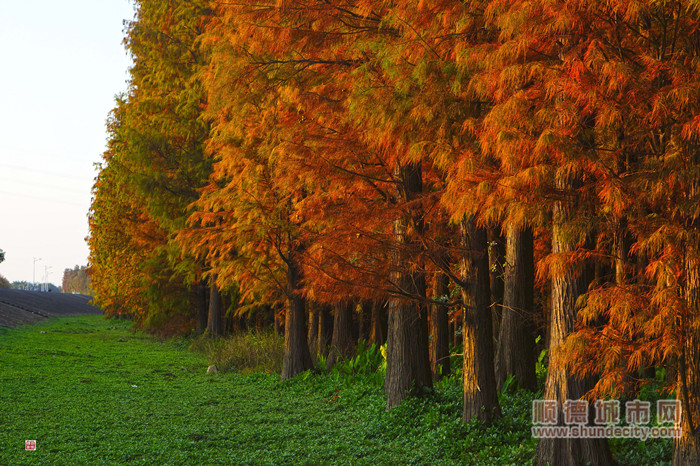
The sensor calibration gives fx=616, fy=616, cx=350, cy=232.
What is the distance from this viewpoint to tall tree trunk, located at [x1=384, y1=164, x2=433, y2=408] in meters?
10.9

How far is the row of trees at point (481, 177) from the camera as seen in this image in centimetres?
601

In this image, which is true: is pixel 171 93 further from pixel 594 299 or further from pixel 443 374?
pixel 594 299

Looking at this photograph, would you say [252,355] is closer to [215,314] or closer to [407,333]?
[215,314]

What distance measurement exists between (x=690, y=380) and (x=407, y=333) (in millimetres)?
6015

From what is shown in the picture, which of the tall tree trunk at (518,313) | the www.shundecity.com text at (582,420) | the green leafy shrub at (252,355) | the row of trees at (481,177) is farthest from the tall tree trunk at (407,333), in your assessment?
the green leafy shrub at (252,355)

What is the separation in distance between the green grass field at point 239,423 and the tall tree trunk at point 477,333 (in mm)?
350

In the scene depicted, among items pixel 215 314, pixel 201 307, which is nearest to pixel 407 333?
pixel 215 314

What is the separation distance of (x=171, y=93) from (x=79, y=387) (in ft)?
36.3

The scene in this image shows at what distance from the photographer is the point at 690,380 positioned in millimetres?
6219

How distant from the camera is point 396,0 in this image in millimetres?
8922

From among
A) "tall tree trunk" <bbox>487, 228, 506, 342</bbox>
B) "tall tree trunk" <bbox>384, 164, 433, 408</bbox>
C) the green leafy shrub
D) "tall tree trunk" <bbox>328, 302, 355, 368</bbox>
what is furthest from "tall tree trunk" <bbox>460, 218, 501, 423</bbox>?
the green leafy shrub

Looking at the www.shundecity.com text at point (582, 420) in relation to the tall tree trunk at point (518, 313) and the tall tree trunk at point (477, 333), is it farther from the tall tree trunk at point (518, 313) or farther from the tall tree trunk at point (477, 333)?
the tall tree trunk at point (518, 313)

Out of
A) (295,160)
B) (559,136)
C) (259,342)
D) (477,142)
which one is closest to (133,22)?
(259,342)

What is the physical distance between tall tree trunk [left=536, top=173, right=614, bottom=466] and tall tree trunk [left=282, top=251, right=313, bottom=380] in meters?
9.18
